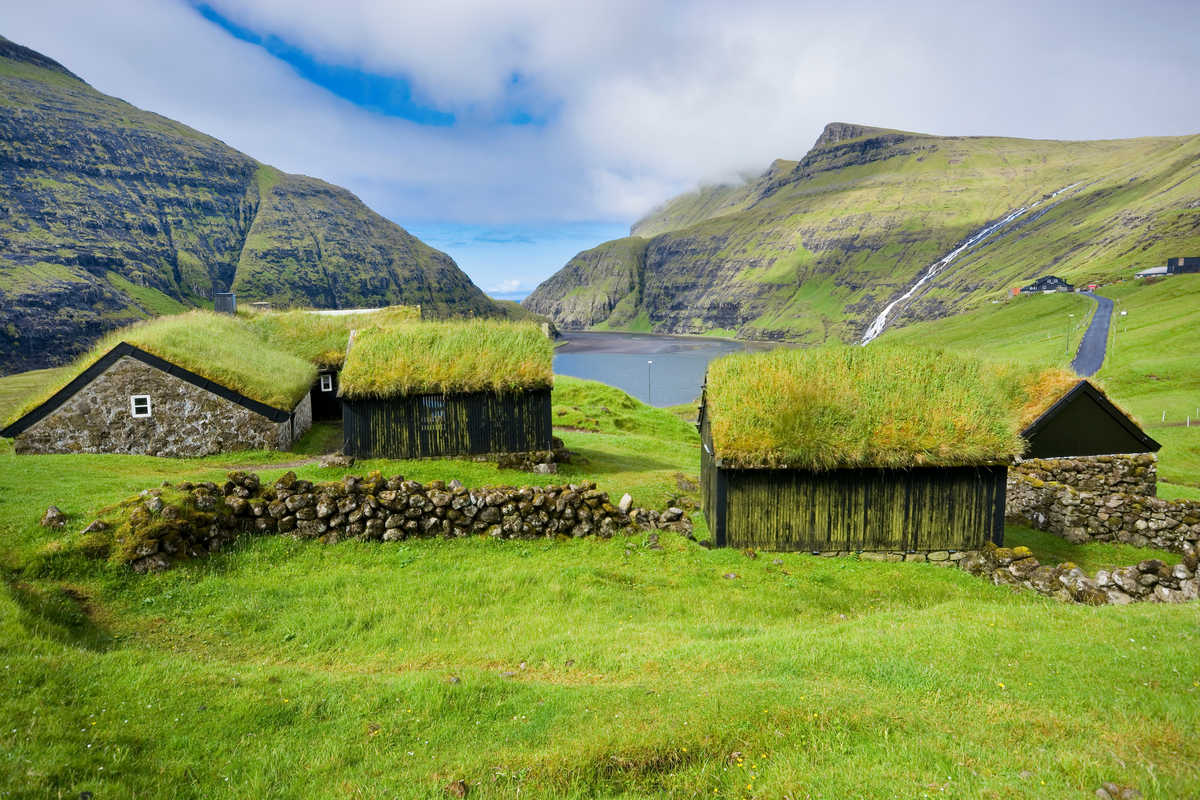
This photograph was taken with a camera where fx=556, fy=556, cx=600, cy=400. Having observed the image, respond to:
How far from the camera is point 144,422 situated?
25.8 meters

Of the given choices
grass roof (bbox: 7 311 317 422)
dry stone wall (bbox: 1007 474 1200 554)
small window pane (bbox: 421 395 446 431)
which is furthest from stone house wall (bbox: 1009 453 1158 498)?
grass roof (bbox: 7 311 317 422)

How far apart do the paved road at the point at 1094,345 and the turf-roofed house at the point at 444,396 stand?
206 feet

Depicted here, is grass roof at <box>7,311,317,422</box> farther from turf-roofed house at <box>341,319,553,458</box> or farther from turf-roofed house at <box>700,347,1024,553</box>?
turf-roofed house at <box>700,347,1024,553</box>

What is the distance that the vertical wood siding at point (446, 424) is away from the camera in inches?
965

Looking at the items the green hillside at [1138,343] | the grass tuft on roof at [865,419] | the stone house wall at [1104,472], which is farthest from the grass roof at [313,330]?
the stone house wall at [1104,472]

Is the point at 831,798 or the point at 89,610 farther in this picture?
the point at 89,610

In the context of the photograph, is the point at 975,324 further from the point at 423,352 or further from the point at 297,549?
the point at 297,549

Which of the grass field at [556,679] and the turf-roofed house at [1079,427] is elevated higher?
the turf-roofed house at [1079,427]

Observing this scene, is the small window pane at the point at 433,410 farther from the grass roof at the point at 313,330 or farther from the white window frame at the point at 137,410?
the grass roof at the point at 313,330

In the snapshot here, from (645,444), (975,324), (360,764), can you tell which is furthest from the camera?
(975,324)

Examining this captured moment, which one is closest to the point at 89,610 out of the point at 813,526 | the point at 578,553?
the point at 578,553

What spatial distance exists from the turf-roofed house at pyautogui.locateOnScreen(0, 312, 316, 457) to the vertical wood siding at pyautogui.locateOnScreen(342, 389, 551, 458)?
614 cm

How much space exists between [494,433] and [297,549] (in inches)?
475

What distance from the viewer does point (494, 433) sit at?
82.8 ft
